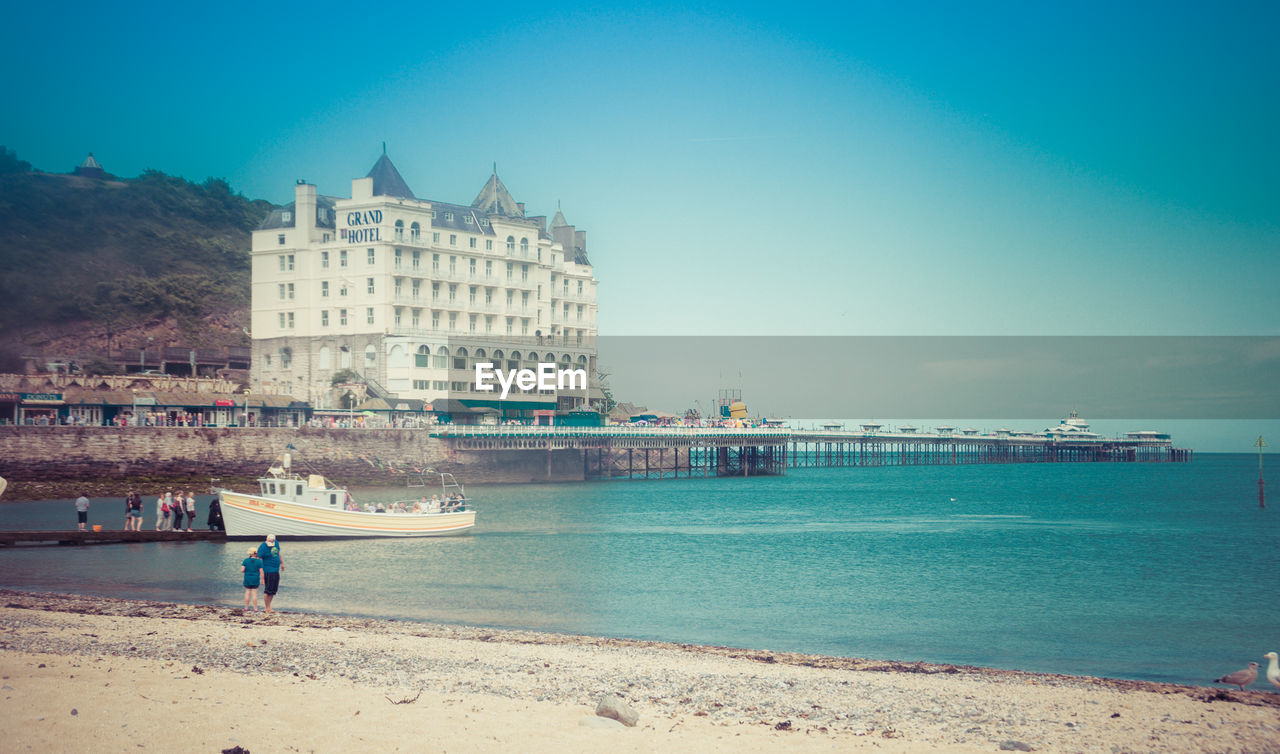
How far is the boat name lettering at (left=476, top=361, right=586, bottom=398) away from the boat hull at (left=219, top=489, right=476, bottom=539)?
42.8m

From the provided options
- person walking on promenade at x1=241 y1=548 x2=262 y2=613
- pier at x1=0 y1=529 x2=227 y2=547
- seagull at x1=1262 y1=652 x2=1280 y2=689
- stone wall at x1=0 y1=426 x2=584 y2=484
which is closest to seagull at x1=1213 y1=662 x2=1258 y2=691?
seagull at x1=1262 y1=652 x2=1280 y2=689

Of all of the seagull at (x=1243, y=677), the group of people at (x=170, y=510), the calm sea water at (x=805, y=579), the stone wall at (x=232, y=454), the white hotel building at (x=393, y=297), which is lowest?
the calm sea water at (x=805, y=579)

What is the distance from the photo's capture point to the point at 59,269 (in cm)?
9688

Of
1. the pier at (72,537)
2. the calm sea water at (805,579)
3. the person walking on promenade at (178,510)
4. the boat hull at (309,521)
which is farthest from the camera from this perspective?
the person walking on promenade at (178,510)

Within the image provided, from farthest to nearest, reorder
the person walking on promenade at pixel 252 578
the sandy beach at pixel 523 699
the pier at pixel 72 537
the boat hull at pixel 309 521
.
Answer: the boat hull at pixel 309 521 → the pier at pixel 72 537 → the person walking on promenade at pixel 252 578 → the sandy beach at pixel 523 699

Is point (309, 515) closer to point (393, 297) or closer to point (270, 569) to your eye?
point (270, 569)

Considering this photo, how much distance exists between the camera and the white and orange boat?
1294 inches

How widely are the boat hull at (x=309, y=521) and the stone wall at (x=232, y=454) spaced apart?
75.2ft

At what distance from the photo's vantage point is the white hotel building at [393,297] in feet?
245

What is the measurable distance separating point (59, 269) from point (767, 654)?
100555 millimetres

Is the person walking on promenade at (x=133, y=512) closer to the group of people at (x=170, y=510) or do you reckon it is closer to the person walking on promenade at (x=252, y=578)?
the group of people at (x=170, y=510)

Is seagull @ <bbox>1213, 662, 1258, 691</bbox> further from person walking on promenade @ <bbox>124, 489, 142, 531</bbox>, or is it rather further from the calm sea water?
person walking on promenade @ <bbox>124, 489, 142, 531</bbox>


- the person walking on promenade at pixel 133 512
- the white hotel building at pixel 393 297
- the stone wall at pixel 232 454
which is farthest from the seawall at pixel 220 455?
the person walking on promenade at pixel 133 512

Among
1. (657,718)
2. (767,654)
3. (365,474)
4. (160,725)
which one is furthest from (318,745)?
(365,474)
